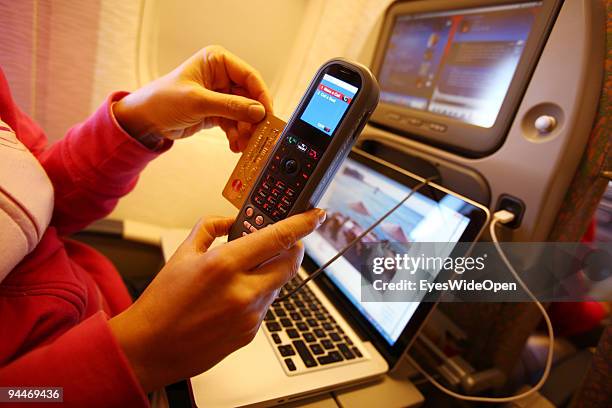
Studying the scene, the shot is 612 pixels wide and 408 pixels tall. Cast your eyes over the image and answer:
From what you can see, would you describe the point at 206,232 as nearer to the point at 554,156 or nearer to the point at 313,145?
the point at 313,145

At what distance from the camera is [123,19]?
80cm

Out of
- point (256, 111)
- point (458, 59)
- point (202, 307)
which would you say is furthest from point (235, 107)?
point (458, 59)

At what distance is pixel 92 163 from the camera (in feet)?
1.98

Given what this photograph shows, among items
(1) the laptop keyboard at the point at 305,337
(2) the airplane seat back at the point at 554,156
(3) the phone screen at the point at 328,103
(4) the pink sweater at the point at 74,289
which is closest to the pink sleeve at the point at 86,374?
(4) the pink sweater at the point at 74,289

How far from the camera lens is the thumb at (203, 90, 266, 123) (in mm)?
486

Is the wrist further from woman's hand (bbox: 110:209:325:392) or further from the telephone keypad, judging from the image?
the telephone keypad

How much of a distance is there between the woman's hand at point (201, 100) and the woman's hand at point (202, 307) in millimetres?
233

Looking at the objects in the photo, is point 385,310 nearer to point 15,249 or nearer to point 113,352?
point 113,352

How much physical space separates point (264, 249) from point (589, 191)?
558 millimetres

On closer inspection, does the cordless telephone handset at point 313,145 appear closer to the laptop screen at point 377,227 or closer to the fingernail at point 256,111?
the fingernail at point 256,111

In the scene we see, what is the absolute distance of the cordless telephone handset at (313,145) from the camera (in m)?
0.41

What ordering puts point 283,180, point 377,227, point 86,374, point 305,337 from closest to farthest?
point 86,374, point 283,180, point 305,337, point 377,227

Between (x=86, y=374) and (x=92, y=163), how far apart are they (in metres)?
0.40

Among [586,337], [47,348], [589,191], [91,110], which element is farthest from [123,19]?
[586,337]
